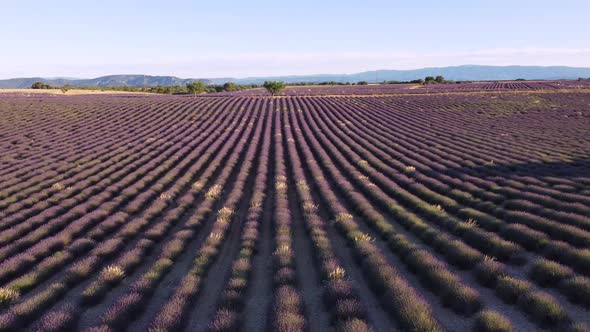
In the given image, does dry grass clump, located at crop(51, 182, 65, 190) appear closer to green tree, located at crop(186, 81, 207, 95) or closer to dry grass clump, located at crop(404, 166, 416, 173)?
dry grass clump, located at crop(404, 166, 416, 173)

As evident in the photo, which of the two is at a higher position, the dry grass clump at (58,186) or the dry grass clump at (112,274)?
the dry grass clump at (112,274)

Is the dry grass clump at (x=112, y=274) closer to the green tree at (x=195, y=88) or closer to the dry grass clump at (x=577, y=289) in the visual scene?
the dry grass clump at (x=577, y=289)

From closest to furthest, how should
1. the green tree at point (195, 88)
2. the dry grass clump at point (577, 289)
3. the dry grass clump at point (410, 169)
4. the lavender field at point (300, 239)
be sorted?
the dry grass clump at point (577, 289)
the lavender field at point (300, 239)
the dry grass clump at point (410, 169)
the green tree at point (195, 88)

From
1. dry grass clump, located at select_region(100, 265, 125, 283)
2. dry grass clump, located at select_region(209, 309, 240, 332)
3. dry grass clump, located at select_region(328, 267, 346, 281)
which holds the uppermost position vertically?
dry grass clump, located at select_region(209, 309, 240, 332)

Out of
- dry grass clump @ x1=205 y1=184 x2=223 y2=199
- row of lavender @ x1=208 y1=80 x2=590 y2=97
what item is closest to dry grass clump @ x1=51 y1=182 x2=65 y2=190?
dry grass clump @ x1=205 y1=184 x2=223 y2=199

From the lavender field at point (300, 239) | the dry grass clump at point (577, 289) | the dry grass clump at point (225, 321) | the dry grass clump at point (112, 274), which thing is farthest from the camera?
the dry grass clump at point (112, 274)

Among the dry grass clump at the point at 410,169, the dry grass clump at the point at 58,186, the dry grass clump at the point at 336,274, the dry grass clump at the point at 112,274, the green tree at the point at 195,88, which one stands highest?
the dry grass clump at the point at 336,274

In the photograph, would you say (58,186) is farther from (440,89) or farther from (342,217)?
(440,89)

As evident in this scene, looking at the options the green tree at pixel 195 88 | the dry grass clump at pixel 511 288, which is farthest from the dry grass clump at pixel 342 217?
the green tree at pixel 195 88

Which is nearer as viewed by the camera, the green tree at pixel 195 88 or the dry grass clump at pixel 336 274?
the dry grass clump at pixel 336 274

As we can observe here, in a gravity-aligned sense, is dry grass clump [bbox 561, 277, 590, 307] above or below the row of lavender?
above
